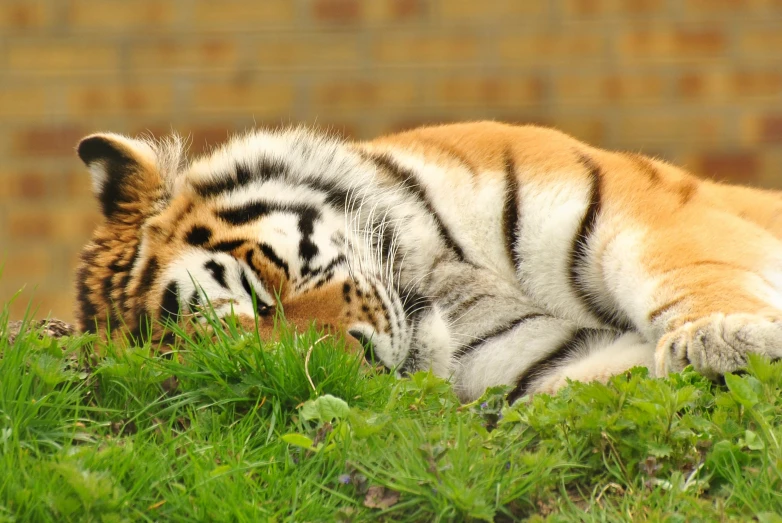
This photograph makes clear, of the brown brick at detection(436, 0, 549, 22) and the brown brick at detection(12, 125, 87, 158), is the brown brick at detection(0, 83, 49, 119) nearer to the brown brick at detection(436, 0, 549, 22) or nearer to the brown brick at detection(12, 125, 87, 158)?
the brown brick at detection(12, 125, 87, 158)

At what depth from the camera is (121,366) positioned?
1829 millimetres

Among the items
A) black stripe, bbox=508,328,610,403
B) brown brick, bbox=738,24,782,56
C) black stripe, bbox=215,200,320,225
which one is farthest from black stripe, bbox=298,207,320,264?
brown brick, bbox=738,24,782,56

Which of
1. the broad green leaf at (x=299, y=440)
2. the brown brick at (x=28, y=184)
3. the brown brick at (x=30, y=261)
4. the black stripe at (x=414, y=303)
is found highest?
the broad green leaf at (x=299, y=440)

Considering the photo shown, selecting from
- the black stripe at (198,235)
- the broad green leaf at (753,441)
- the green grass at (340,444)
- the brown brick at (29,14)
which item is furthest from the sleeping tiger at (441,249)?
the brown brick at (29,14)

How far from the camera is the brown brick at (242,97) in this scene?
4555 millimetres

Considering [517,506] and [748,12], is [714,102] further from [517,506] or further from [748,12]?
[517,506]

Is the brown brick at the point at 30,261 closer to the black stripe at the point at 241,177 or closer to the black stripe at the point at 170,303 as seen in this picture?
the black stripe at the point at 241,177

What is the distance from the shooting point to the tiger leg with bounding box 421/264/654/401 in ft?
8.46

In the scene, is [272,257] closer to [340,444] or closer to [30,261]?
[340,444]

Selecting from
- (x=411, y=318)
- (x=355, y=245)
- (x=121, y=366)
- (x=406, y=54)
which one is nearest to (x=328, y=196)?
(x=355, y=245)

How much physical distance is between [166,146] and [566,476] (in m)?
1.64

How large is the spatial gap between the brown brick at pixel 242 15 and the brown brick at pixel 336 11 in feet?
0.37

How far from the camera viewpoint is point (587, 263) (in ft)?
8.34

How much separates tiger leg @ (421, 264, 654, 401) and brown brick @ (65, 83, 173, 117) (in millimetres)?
2435
